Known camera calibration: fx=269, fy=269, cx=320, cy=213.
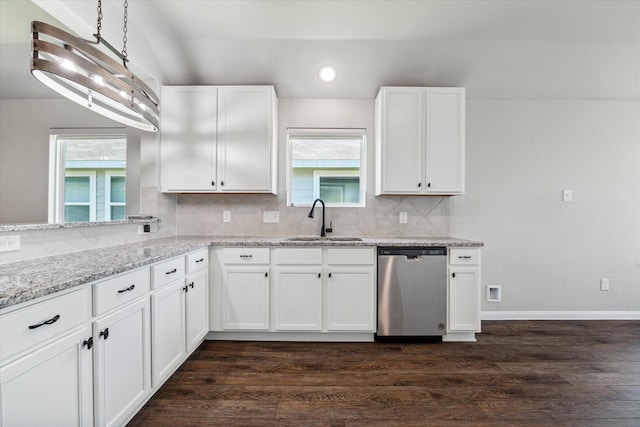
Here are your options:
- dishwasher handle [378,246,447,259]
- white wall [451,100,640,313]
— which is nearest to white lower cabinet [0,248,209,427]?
dishwasher handle [378,246,447,259]

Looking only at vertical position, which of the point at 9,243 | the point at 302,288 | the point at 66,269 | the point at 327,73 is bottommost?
the point at 302,288

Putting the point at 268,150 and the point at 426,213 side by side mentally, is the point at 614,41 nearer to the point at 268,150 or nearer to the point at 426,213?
the point at 426,213

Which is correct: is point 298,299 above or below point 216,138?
below

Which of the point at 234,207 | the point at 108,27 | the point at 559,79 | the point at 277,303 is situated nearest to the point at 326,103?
the point at 234,207

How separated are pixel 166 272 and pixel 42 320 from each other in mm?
793

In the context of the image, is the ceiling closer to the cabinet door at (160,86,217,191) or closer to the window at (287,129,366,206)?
the cabinet door at (160,86,217,191)

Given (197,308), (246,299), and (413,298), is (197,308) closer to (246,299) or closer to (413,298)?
(246,299)

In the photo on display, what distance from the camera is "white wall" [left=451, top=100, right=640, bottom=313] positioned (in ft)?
9.89

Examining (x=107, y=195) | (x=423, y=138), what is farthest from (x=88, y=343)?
(x=423, y=138)

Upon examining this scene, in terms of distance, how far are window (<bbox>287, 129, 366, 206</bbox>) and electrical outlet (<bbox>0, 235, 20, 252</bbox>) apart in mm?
2121

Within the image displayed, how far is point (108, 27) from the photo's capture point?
6.76ft

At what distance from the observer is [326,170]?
309cm

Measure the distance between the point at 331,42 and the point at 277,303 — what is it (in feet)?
7.97

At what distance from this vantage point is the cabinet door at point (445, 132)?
103 inches
